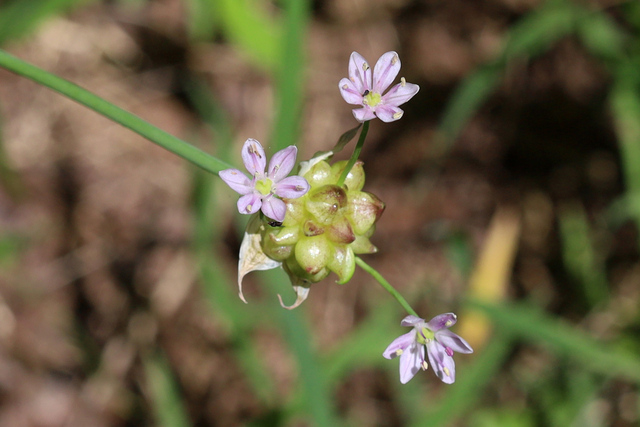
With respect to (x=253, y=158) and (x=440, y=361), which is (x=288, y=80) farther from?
(x=440, y=361)

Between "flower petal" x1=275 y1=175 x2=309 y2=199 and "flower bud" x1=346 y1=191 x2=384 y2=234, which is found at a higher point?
"flower petal" x1=275 y1=175 x2=309 y2=199

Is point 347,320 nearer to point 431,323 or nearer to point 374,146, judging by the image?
point 374,146

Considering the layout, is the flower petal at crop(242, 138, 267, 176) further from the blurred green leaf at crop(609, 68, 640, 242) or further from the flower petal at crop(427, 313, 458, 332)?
the blurred green leaf at crop(609, 68, 640, 242)

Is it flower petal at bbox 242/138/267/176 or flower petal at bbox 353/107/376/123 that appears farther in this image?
flower petal at bbox 242/138/267/176

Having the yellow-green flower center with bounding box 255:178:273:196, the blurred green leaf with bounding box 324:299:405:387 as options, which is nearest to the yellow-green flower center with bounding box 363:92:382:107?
the yellow-green flower center with bounding box 255:178:273:196

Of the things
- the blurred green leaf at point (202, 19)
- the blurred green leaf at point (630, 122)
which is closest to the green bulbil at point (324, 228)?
the blurred green leaf at point (630, 122)

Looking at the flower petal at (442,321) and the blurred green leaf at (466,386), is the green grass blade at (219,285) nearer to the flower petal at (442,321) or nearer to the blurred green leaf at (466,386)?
the blurred green leaf at (466,386)

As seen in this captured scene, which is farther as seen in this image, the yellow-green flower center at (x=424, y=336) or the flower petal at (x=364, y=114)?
the yellow-green flower center at (x=424, y=336)
